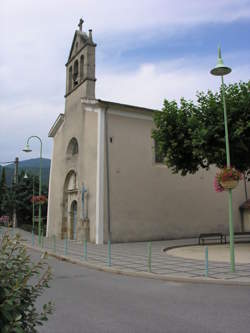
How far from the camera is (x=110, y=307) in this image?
20.5ft

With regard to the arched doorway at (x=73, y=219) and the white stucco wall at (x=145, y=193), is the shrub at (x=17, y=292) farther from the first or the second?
the arched doorway at (x=73, y=219)

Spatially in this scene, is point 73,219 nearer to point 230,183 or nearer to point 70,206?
point 70,206

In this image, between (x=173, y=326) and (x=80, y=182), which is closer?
(x=173, y=326)

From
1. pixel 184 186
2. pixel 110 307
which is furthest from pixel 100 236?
pixel 110 307

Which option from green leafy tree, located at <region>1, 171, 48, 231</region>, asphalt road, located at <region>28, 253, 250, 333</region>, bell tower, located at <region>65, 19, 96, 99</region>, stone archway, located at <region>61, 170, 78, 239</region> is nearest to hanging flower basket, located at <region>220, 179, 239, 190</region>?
asphalt road, located at <region>28, 253, 250, 333</region>

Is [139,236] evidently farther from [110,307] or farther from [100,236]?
[110,307]

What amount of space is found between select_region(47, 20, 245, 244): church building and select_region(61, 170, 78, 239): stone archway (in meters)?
0.08

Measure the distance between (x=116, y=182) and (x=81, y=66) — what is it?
384 inches

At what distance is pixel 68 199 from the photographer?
84.8 ft

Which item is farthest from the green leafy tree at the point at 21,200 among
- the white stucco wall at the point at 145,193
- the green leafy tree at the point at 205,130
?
the green leafy tree at the point at 205,130

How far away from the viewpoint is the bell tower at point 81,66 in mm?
23734

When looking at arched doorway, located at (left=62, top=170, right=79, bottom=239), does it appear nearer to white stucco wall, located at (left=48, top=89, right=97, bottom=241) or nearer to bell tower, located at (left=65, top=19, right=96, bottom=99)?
white stucco wall, located at (left=48, top=89, right=97, bottom=241)

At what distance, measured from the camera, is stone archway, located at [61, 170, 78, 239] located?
24.8 m

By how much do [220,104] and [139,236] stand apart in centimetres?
1042
